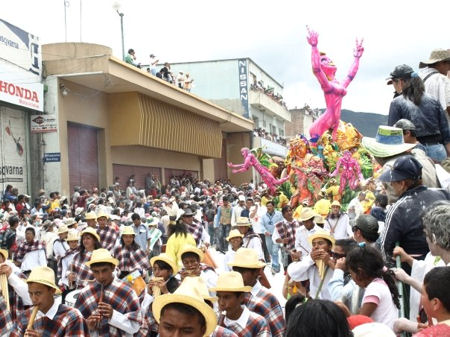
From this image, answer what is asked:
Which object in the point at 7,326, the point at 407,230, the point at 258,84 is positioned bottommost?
the point at 7,326

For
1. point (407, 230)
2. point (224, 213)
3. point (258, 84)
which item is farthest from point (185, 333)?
point (258, 84)

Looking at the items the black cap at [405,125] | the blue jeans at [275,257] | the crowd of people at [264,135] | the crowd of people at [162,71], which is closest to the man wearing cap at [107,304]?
the black cap at [405,125]

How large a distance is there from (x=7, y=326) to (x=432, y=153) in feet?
13.4

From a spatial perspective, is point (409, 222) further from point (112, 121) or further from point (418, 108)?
point (112, 121)

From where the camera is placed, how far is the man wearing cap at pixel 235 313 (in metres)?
4.07

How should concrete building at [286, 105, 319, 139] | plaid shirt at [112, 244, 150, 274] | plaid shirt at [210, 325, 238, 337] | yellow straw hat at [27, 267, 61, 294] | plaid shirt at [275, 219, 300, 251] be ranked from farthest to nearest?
1. concrete building at [286, 105, 319, 139]
2. plaid shirt at [275, 219, 300, 251]
3. plaid shirt at [112, 244, 150, 274]
4. yellow straw hat at [27, 267, 61, 294]
5. plaid shirt at [210, 325, 238, 337]

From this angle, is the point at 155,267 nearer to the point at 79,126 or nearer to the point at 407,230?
the point at 407,230

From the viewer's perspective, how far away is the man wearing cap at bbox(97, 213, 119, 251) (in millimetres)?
9953

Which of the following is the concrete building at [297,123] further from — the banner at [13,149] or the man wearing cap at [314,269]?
the man wearing cap at [314,269]

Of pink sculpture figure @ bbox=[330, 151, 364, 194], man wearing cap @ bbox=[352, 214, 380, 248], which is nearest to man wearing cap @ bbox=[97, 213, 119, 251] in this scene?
man wearing cap @ bbox=[352, 214, 380, 248]

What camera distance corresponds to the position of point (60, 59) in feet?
70.7

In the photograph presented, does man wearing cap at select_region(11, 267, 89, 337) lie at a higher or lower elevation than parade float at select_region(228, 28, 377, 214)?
lower

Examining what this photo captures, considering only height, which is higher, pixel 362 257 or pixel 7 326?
pixel 362 257

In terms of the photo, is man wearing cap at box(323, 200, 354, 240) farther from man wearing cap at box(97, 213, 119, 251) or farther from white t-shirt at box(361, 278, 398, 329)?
white t-shirt at box(361, 278, 398, 329)
